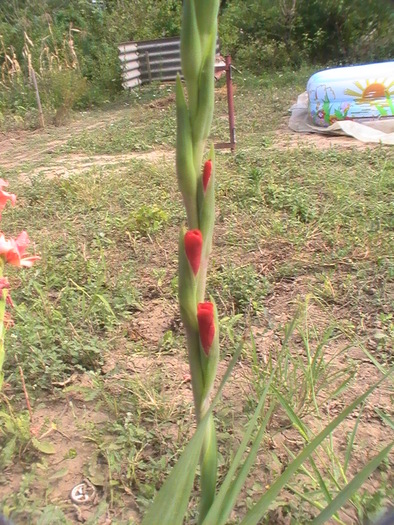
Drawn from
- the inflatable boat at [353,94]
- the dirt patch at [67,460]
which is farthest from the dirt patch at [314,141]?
the dirt patch at [67,460]

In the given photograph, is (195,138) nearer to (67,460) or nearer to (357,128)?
(67,460)

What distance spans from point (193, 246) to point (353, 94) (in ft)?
15.9

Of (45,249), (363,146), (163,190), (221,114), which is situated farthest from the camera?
(221,114)

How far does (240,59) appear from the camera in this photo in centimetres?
835

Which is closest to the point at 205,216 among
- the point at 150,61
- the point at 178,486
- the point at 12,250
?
the point at 178,486

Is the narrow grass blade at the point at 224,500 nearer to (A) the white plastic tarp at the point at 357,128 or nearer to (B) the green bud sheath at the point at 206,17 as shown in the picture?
(B) the green bud sheath at the point at 206,17

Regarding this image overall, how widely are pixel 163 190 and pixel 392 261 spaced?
156cm

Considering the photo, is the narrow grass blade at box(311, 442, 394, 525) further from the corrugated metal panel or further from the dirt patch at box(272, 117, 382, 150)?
the corrugated metal panel

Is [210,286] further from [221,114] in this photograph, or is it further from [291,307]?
[221,114]

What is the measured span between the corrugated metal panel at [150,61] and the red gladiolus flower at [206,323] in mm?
7862

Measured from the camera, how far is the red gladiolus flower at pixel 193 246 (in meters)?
0.48

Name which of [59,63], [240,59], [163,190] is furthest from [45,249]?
[240,59]

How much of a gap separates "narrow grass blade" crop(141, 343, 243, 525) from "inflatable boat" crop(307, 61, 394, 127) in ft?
15.4

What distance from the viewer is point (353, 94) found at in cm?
486
